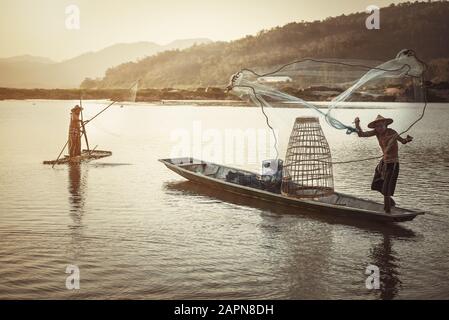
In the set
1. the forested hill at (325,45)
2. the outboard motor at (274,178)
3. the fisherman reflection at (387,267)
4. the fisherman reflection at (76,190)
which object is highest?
the forested hill at (325,45)

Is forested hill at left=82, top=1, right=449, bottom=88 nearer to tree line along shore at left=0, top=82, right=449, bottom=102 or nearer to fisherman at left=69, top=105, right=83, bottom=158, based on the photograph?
tree line along shore at left=0, top=82, right=449, bottom=102

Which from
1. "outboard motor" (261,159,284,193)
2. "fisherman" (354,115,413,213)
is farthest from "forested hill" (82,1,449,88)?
"fisherman" (354,115,413,213)

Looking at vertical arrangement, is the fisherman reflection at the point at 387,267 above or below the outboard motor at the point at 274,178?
below

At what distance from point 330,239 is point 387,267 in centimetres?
103

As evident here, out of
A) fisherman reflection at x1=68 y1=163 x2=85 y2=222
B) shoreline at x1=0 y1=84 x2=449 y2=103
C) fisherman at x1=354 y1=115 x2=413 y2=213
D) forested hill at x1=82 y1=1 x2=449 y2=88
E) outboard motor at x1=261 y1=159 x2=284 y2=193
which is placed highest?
forested hill at x1=82 y1=1 x2=449 y2=88

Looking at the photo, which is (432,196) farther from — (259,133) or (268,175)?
(259,133)

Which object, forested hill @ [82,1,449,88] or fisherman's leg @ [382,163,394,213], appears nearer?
fisherman's leg @ [382,163,394,213]

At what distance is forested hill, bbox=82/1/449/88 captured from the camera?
15992mm

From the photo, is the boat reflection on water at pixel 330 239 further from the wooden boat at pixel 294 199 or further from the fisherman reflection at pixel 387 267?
the wooden boat at pixel 294 199

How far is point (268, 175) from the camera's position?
8.48 metres

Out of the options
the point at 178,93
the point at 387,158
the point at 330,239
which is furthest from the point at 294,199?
the point at 178,93

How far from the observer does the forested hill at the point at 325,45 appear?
52.5 feet

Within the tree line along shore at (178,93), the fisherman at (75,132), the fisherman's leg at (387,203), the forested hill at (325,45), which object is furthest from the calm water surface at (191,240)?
the forested hill at (325,45)
